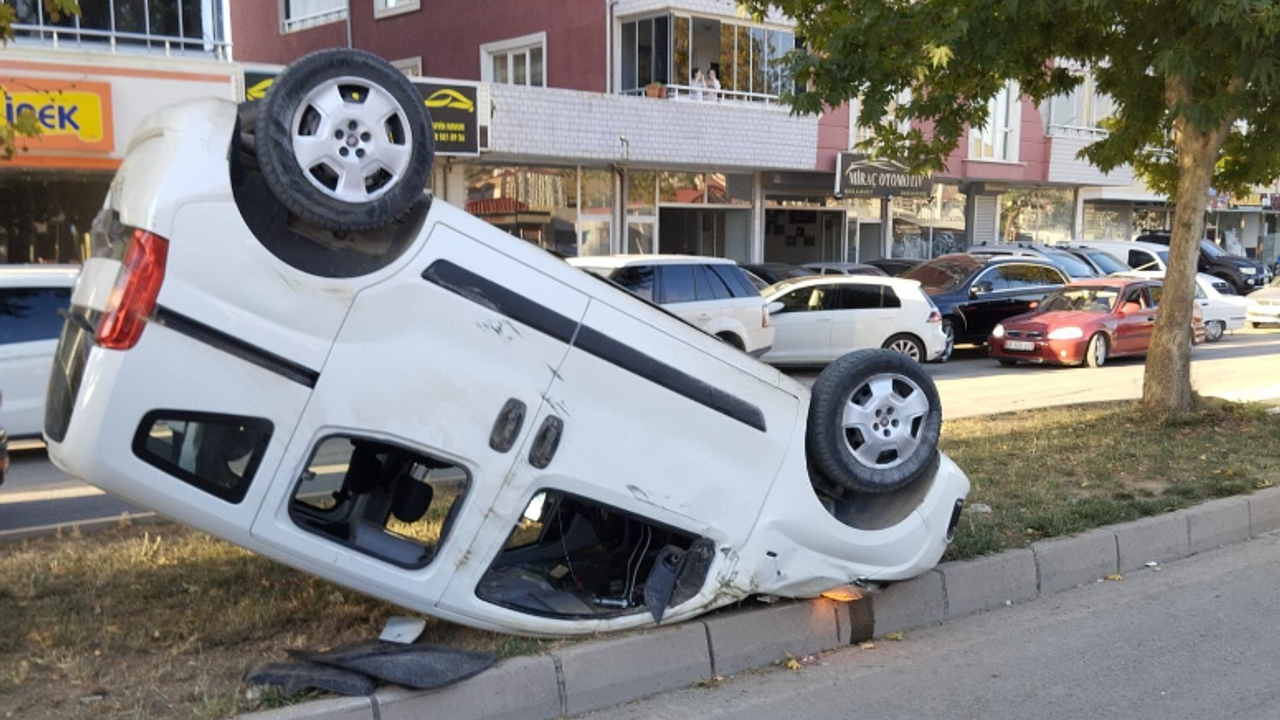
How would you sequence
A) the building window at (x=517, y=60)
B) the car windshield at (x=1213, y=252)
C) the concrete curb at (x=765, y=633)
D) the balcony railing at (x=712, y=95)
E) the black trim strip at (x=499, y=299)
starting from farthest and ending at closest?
the car windshield at (x=1213, y=252)
the building window at (x=517, y=60)
the balcony railing at (x=712, y=95)
the concrete curb at (x=765, y=633)
the black trim strip at (x=499, y=299)

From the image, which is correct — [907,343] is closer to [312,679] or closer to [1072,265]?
[1072,265]

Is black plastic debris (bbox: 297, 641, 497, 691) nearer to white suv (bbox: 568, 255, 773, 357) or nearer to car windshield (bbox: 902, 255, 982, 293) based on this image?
white suv (bbox: 568, 255, 773, 357)

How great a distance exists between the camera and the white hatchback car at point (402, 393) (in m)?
3.59

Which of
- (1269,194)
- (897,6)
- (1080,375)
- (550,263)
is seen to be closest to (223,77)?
(897,6)

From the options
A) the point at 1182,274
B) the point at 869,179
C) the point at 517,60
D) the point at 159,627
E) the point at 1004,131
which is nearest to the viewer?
the point at 159,627

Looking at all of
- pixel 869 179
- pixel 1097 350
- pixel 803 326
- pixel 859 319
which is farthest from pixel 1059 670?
pixel 869 179

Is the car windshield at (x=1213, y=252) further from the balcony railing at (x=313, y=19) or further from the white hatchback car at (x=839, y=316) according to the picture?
the balcony railing at (x=313, y=19)

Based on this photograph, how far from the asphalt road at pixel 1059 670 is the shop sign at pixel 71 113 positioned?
16.0 m

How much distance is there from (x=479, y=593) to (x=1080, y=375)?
14.9 meters

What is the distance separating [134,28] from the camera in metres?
18.3

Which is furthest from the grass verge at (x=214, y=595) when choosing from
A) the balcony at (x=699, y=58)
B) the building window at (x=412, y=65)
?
the building window at (x=412, y=65)

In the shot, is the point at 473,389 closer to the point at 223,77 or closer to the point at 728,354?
the point at 728,354

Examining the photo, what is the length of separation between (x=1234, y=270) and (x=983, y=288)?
57.4 feet

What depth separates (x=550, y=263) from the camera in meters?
4.27
